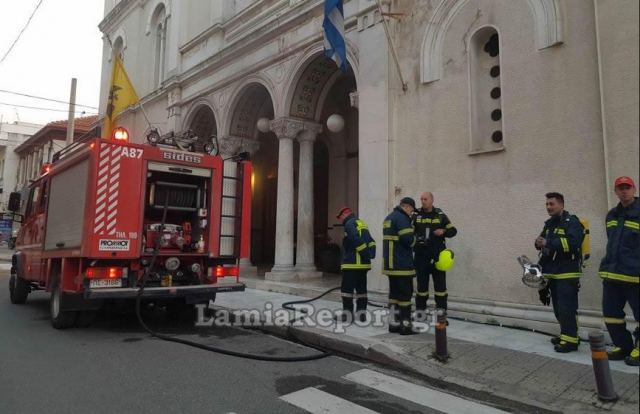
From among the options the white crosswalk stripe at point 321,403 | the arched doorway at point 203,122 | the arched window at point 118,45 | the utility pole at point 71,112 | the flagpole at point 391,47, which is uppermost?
the arched window at point 118,45

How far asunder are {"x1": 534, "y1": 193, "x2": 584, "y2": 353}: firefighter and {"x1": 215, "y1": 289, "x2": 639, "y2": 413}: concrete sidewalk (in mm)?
260

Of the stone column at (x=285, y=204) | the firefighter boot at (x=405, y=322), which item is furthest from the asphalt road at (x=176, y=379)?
the stone column at (x=285, y=204)

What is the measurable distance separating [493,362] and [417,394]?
1.14 m

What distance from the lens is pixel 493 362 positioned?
5039 millimetres

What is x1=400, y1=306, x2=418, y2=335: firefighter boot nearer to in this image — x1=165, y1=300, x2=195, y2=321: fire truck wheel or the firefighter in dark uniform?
the firefighter in dark uniform

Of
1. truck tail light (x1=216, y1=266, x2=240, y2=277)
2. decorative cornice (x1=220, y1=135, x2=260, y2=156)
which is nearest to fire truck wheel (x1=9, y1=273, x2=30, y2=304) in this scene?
truck tail light (x1=216, y1=266, x2=240, y2=277)

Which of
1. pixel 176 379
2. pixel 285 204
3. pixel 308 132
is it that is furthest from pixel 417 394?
pixel 308 132

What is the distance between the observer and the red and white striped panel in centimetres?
655

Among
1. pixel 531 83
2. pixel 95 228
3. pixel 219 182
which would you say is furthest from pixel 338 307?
pixel 531 83

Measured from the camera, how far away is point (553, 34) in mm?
6512

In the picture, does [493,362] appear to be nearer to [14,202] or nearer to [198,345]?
[198,345]

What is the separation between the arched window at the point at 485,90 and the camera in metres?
7.50

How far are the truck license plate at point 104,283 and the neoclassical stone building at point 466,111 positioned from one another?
439 centimetres

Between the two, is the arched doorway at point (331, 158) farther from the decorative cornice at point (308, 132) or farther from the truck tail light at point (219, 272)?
the truck tail light at point (219, 272)
